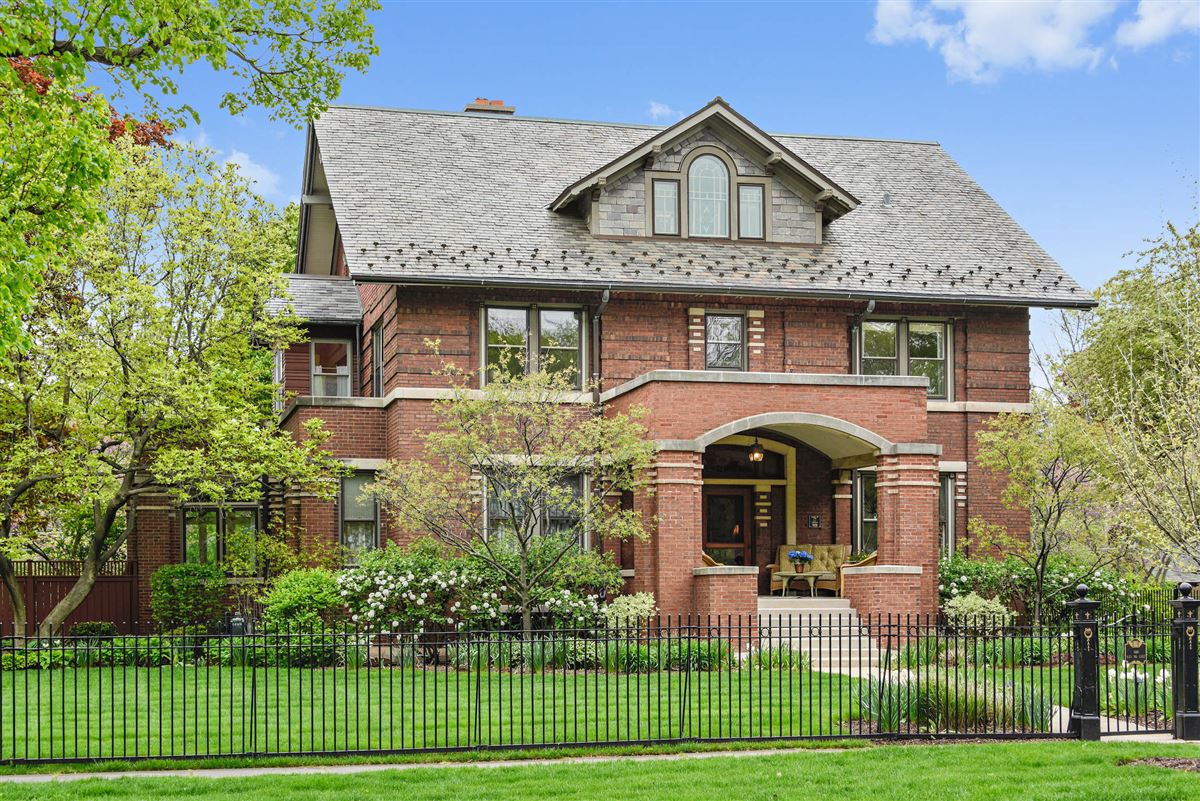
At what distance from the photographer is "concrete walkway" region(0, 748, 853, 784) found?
42.0 feet

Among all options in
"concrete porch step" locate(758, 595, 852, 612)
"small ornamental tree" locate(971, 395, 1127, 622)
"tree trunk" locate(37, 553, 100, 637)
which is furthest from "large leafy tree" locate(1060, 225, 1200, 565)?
"tree trunk" locate(37, 553, 100, 637)

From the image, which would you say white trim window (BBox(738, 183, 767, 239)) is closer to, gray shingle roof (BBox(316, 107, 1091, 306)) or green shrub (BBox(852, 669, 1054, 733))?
gray shingle roof (BBox(316, 107, 1091, 306))

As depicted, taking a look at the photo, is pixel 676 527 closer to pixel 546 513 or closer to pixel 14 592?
pixel 546 513

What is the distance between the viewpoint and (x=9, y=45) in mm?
13516

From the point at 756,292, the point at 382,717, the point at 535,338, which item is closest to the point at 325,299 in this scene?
the point at 535,338

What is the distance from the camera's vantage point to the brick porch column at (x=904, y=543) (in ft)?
77.4

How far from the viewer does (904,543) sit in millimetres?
23828

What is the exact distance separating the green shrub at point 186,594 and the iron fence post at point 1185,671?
17.5 metres

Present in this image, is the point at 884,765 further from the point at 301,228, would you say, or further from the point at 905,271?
the point at 301,228

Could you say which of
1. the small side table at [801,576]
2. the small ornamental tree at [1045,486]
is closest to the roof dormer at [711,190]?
the small ornamental tree at [1045,486]

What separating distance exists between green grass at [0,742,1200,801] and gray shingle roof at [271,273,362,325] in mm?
17557

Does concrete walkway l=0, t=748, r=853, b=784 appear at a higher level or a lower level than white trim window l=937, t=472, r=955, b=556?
lower

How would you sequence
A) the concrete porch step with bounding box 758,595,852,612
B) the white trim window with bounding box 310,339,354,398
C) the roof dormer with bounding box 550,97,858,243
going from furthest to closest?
the white trim window with bounding box 310,339,354,398 → the roof dormer with bounding box 550,97,858,243 → the concrete porch step with bounding box 758,595,852,612

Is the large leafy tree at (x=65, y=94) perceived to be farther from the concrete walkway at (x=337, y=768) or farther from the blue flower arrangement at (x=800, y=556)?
the blue flower arrangement at (x=800, y=556)
